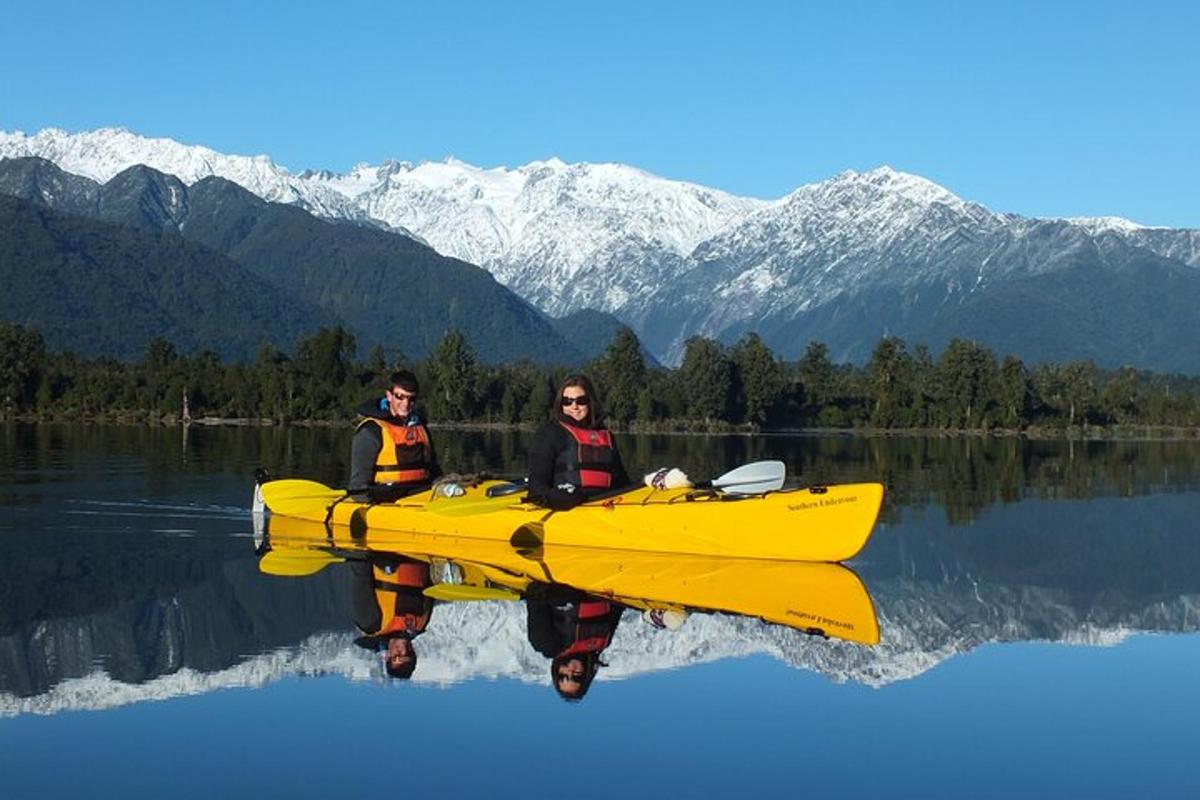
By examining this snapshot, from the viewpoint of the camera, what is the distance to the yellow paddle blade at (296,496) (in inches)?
1057

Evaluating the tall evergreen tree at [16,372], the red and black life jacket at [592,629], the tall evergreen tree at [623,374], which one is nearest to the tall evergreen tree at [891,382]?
the tall evergreen tree at [623,374]

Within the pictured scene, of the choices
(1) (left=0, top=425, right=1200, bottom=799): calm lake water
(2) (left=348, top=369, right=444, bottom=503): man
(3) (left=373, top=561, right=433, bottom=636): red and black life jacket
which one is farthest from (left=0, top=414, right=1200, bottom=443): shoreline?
(1) (left=0, top=425, right=1200, bottom=799): calm lake water

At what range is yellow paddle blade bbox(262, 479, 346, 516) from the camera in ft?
88.1

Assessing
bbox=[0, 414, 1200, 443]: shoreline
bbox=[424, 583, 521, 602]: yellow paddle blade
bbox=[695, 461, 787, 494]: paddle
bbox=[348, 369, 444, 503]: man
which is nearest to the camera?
bbox=[424, 583, 521, 602]: yellow paddle blade

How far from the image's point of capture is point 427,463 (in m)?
26.1

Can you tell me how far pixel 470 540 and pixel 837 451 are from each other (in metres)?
50.0

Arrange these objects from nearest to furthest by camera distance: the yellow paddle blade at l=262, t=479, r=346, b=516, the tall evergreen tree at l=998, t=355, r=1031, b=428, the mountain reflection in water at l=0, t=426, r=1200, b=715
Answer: the mountain reflection in water at l=0, t=426, r=1200, b=715 < the yellow paddle blade at l=262, t=479, r=346, b=516 < the tall evergreen tree at l=998, t=355, r=1031, b=428

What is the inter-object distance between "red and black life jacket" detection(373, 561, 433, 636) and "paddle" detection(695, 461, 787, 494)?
4.69 meters

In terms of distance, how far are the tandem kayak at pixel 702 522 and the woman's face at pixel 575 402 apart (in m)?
1.38

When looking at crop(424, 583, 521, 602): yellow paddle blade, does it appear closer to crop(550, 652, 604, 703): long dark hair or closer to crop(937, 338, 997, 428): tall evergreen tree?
crop(550, 652, 604, 703): long dark hair

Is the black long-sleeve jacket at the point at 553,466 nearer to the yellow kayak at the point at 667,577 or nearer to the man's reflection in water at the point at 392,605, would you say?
the yellow kayak at the point at 667,577

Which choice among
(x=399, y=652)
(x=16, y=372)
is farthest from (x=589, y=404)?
(x=16, y=372)

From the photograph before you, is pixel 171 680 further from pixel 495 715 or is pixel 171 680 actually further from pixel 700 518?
pixel 700 518

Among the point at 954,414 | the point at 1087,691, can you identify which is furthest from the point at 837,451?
the point at 954,414
